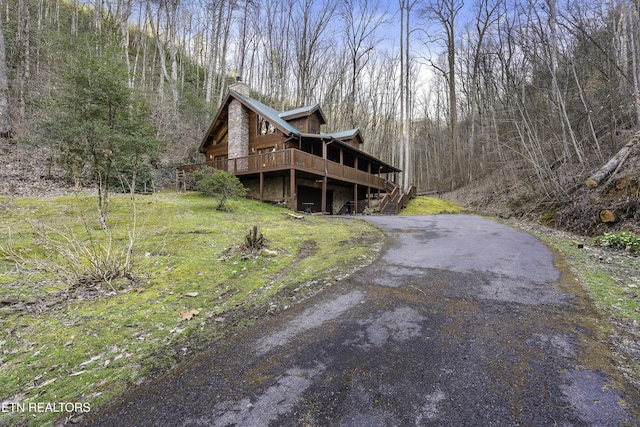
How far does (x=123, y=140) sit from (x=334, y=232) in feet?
22.9

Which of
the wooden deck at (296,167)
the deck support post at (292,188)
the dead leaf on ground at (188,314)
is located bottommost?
the dead leaf on ground at (188,314)

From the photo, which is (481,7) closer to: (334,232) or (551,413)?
(334,232)

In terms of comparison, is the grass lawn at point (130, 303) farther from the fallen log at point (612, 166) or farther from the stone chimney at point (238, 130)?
the stone chimney at point (238, 130)

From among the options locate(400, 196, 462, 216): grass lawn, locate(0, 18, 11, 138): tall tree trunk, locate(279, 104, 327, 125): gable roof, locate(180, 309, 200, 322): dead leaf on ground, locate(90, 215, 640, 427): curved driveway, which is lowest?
locate(180, 309, 200, 322): dead leaf on ground

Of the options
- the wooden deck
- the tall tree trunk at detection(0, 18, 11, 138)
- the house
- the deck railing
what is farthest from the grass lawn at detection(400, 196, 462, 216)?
the tall tree trunk at detection(0, 18, 11, 138)

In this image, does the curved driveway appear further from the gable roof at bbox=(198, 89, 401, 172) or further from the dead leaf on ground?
the gable roof at bbox=(198, 89, 401, 172)

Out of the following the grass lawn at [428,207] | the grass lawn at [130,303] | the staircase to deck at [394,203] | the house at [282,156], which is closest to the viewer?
the grass lawn at [130,303]

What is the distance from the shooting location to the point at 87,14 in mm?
27953

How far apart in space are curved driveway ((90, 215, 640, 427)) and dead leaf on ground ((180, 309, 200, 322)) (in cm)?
88

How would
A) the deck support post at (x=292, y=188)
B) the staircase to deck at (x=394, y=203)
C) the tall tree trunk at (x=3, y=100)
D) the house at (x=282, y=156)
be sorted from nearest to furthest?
1. the tall tree trunk at (x=3, y=100)
2. the deck support post at (x=292, y=188)
3. the house at (x=282, y=156)
4. the staircase to deck at (x=394, y=203)

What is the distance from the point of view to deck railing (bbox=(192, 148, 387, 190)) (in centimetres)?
1520

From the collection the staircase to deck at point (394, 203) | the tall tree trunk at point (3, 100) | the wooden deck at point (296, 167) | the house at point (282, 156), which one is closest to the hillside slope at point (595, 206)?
the staircase to deck at point (394, 203)

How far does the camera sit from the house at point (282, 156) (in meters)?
16.2

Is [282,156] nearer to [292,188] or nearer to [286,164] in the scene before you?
Answer: [286,164]
